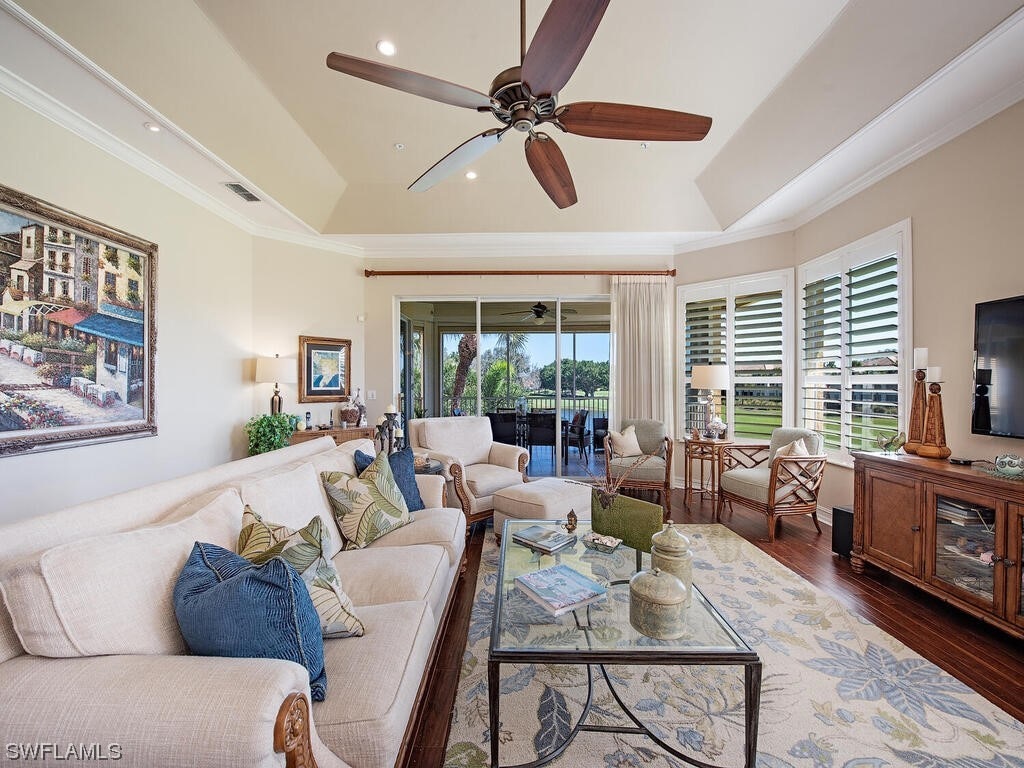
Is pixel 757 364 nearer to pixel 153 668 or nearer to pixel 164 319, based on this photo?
pixel 153 668

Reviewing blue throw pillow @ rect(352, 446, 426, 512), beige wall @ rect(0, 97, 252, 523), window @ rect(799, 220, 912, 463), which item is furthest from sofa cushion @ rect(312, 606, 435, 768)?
window @ rect(799, 220, 912, 463)

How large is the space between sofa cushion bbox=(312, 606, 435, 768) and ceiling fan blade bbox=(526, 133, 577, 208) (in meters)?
2.13

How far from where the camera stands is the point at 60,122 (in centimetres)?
271

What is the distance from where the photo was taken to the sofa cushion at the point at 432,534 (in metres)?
2.26

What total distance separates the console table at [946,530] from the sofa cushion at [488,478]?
250 centimetres

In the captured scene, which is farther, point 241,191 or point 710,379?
point 710,379

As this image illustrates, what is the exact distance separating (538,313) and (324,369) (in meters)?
2.69

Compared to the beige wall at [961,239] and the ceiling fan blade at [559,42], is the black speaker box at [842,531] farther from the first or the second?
the ceiling fan blade at [559,42]

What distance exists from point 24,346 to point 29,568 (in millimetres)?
2449

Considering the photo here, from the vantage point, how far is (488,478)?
147 inches

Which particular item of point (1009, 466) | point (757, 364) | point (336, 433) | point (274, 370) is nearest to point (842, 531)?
point (1009, 466)

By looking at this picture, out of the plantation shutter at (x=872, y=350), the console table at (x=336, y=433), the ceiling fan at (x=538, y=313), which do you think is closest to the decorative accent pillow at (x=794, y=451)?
the plantation shutter at (x=872, y=350)

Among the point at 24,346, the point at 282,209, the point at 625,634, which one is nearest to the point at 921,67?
the point at 625,634

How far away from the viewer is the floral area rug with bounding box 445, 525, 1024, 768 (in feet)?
4.93
